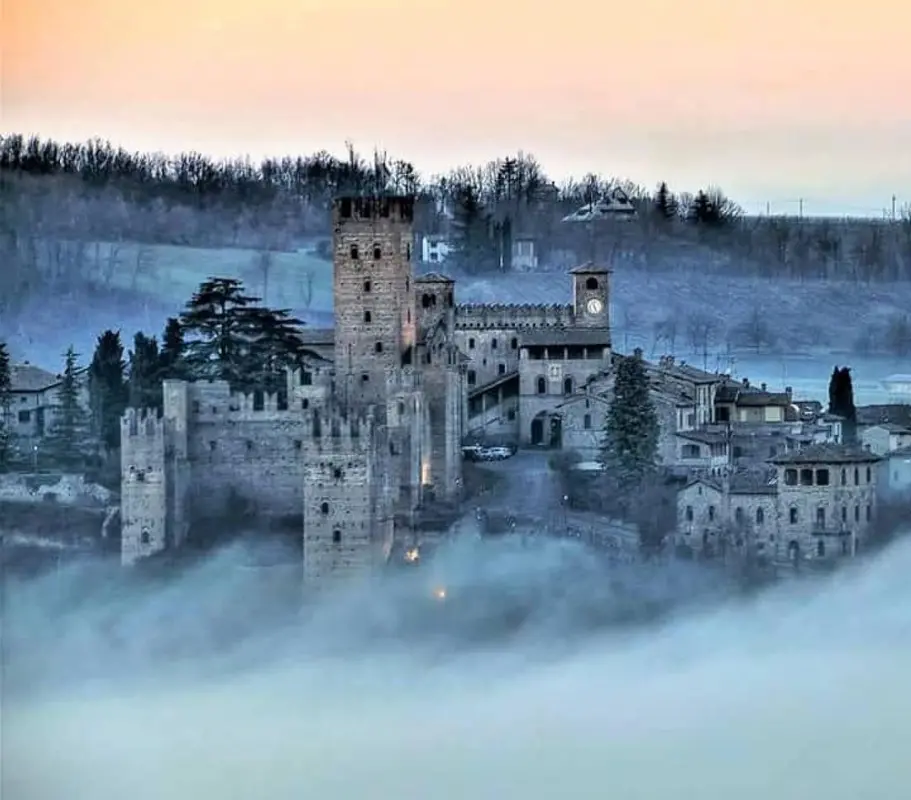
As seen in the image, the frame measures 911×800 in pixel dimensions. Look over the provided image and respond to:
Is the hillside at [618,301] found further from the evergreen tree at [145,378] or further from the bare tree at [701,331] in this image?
the evergreen tree at [145,378]

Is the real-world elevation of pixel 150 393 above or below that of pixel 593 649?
above

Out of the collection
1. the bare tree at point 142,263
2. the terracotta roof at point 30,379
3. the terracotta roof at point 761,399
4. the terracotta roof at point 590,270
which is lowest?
the terracotta roof at point 761,399

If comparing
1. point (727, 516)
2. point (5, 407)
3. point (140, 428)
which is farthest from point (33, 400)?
point (727, 516)

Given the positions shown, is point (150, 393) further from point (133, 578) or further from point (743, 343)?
point (743, 343)

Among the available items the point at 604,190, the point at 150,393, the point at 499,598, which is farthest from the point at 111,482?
the point at 604,190

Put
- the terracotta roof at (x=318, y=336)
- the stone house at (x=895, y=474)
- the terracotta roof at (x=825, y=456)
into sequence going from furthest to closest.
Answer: the terracotta roof at (x=318, y=336)
the stone house at (x=895, y=474)
the terracotta roof at (x=825, y=456)

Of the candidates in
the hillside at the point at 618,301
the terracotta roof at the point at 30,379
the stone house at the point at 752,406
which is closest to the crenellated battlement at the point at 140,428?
the terracotta roof at the point at 30,379
